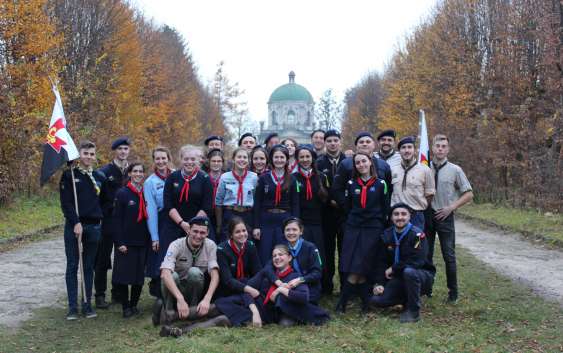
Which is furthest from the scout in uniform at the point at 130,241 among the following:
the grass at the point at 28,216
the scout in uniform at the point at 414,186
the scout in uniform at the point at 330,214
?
the grass at the point at 28,216

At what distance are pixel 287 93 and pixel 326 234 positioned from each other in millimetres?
93521

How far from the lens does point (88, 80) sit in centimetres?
2388

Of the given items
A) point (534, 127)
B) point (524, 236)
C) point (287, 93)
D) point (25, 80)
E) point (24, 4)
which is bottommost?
point (524, 236)

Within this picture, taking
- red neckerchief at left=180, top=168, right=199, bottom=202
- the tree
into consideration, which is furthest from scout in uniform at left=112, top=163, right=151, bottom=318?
the tree

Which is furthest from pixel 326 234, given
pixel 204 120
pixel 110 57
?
pixel 204 120

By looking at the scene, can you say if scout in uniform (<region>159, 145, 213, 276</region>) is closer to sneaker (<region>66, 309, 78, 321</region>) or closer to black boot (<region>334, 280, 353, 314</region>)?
sneaker (<region>66, 309, 78, 321</region>)

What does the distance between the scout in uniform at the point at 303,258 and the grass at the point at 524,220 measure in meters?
8.01

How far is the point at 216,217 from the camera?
7637mm

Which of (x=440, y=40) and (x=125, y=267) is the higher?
(x=440, y=40)

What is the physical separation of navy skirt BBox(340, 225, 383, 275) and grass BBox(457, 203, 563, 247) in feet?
24.4

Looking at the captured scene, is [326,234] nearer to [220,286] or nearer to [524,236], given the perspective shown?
[220,286]

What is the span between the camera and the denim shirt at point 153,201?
726 cm

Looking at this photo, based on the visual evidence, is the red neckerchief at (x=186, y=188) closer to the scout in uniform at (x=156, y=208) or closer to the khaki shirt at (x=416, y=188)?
the scout in uniform at (x=156, y=208)

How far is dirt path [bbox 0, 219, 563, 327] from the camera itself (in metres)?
8.08
